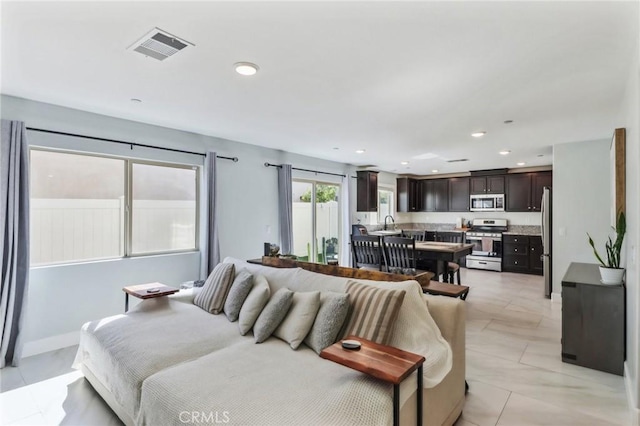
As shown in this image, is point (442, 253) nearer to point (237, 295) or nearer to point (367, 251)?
point (367, 251)

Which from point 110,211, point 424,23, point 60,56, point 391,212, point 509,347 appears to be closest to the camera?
point 424,23

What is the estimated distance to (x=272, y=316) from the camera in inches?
93.0

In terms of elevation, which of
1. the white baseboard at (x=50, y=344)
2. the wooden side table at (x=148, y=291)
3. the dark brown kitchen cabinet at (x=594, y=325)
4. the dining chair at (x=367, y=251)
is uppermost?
the dining chair at (x=367, y=251)

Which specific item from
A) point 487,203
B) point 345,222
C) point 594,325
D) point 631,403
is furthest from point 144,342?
point 487,203

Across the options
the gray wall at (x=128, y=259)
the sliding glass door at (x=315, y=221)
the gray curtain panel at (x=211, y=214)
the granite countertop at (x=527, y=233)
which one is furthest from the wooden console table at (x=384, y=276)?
the granite countertop at (x=527, y=233)

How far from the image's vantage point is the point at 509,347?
11.1 feet

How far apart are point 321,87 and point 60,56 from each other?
1885mm

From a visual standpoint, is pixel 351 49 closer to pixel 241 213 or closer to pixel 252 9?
pixel 252 9

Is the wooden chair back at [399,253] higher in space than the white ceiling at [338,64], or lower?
lower

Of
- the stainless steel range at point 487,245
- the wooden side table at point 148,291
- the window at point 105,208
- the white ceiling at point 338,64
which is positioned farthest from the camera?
the stainless steel range at point 487,245

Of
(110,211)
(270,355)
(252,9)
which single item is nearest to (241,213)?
(110,211)

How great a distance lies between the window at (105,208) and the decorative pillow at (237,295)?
192cm

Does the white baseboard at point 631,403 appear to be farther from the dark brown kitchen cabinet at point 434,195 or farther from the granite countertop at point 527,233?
the dark brown kitchen cabinet at point 434,195

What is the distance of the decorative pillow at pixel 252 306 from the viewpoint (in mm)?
2479
